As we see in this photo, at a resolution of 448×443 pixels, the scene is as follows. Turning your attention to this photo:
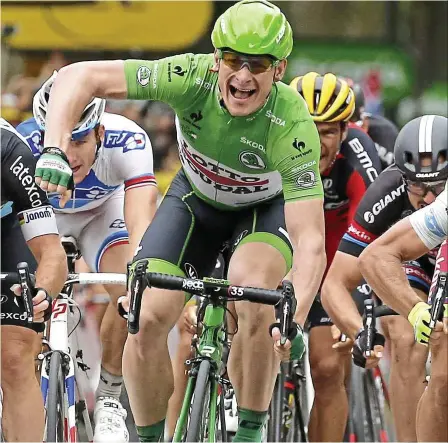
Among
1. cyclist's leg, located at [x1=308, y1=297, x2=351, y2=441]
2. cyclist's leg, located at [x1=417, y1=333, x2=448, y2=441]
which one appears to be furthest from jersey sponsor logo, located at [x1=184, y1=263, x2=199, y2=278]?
cyclist's leg, located at [x1=308, y1=297, x2=351, y2=441]

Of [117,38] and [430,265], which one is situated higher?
[117,38]

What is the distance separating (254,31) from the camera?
589cm

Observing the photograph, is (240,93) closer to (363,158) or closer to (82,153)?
(82,153)

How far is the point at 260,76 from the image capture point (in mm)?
5941

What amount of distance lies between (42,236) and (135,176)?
1.26m

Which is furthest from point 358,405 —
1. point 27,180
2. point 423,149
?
point 27,180

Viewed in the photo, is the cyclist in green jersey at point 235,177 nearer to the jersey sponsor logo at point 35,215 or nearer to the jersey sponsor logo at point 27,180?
the jersey sponsor logo at point 27,180

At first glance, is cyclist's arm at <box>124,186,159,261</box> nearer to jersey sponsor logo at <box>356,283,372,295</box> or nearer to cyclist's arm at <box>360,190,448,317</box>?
cyclist's arm at <box>360,190,448,317</box>

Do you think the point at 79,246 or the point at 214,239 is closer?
the point at 214,239

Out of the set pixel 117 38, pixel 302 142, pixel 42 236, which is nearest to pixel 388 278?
Result: pixel 302 142

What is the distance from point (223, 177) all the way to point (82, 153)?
1.12 meters

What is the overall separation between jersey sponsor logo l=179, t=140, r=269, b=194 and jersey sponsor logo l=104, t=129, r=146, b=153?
1.03 m

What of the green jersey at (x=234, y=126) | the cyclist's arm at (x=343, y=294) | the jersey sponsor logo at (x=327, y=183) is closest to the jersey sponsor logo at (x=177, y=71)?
the green jersey at (x=234, y=126)

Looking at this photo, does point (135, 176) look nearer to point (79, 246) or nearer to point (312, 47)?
point (79, 246)
